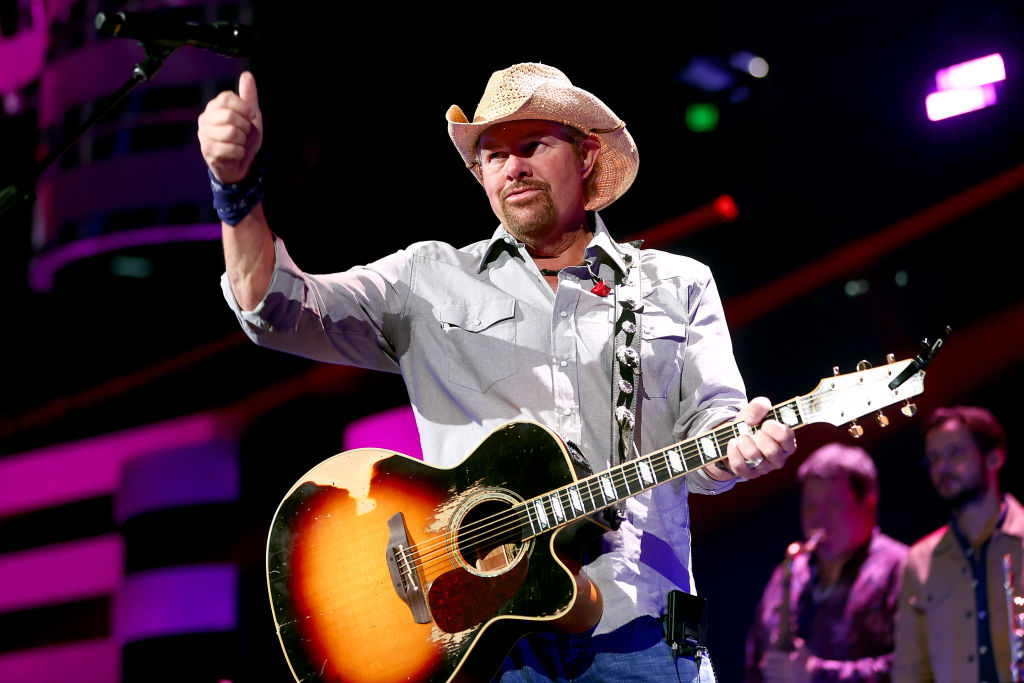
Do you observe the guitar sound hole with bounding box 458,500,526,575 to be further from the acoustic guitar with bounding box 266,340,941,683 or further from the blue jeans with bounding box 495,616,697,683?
the blue jeans with bounding box 495,616,697,683

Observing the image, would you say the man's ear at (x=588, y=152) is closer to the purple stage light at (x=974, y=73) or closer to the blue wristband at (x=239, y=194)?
the blue wristband at (x=239, y=194)

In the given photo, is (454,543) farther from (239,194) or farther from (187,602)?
(187,602)

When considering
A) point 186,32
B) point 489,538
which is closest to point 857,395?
point 489,538

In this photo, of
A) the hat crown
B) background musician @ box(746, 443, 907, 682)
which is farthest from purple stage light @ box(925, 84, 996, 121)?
the hat crown

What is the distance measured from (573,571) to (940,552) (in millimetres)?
3878

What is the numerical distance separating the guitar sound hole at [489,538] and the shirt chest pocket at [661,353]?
0.60 m

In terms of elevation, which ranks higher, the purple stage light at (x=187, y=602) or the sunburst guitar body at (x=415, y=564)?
the purple stage light at (x=187, y=602)

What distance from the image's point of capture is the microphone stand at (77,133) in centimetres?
279

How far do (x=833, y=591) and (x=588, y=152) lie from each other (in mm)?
3630

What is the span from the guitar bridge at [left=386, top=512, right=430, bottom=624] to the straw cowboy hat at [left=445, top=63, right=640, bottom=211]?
4.51ft

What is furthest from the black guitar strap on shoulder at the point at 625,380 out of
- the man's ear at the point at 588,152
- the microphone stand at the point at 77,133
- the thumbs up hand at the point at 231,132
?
the microphone stand at the point at 77,133

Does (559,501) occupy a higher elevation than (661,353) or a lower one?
lower

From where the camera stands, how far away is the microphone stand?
9.17 feet

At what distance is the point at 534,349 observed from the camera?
277 centimetres
